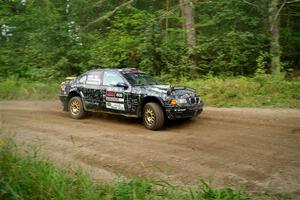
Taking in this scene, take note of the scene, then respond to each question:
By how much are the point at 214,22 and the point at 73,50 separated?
7816mm

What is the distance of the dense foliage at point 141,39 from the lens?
18.9 m

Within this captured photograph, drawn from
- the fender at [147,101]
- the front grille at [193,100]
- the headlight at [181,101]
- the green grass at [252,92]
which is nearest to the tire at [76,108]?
the fender at [147,101]

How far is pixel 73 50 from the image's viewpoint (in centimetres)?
2166

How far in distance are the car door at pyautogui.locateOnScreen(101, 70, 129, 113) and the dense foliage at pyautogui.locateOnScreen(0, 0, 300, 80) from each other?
7050 mm

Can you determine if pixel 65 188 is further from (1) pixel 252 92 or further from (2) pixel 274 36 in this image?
(2) pixel 274 36

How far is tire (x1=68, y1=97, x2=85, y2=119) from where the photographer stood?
12.6m

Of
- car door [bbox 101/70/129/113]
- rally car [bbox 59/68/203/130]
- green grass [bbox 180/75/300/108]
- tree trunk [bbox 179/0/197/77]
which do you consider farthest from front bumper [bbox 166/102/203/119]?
tree trunk [bbox 179/0/197/77]

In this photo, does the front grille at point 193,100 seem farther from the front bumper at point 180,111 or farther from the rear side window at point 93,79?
the rear side window at point 93,79

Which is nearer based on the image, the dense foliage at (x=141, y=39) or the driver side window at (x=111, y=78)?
the driver side window at (x=111, y=78)

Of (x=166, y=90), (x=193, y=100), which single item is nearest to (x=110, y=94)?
(x=166, y=90)

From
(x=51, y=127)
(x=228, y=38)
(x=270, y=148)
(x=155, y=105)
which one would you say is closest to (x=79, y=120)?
(x=51, y=127)

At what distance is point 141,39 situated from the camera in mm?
20672

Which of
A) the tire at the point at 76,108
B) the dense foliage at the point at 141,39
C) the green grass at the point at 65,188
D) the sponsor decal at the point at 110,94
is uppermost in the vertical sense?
the dense foliage at the point at 141,39

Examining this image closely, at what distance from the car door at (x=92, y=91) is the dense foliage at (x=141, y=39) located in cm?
672
